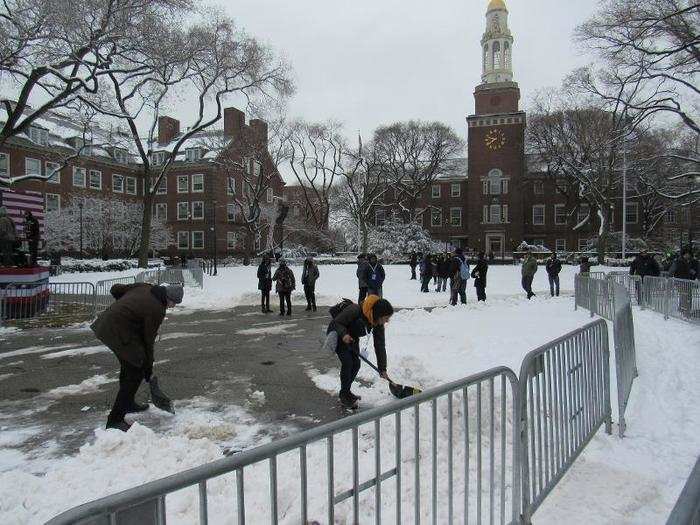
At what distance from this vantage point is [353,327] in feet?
20.3

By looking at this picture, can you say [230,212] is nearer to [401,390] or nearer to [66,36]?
[66,36]

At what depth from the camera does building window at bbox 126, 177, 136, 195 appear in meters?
56.6

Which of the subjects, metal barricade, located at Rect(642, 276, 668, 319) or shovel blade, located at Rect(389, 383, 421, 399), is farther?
metal barricade, located at Rect(642, 276, 668, 319)

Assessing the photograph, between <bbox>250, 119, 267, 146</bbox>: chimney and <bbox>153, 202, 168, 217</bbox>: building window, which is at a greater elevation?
<bbox>250, 119, 267, 146</bbox>: chimney

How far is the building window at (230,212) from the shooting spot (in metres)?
57.5

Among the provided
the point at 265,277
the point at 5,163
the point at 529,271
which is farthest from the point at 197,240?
the point at 529,271

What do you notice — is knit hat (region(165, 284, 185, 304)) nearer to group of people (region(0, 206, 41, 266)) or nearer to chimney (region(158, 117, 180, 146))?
group of people (region(0, 206, 41, 266))

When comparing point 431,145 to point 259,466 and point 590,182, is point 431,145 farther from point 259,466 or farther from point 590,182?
point 259,466

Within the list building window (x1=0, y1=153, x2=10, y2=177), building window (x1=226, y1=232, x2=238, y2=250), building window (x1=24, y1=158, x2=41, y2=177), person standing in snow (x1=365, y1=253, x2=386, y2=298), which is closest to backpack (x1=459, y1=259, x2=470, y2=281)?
person standing in snow (x1=365, y1=253, x2=386, y2=298)

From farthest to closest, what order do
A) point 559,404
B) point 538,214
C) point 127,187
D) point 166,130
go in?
point 538,214 → point 166,130 → point 127,187 → point 559,404

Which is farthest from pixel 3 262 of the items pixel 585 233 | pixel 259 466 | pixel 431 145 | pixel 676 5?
pixel 585 233

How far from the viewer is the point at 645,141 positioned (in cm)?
4006

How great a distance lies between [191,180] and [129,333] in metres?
55.2

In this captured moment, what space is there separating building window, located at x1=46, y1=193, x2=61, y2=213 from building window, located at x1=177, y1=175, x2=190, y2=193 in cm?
1281
